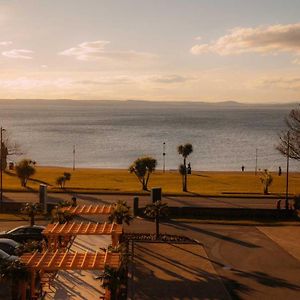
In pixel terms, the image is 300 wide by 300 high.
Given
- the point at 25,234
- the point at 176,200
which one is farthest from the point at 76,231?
the point at 176,200

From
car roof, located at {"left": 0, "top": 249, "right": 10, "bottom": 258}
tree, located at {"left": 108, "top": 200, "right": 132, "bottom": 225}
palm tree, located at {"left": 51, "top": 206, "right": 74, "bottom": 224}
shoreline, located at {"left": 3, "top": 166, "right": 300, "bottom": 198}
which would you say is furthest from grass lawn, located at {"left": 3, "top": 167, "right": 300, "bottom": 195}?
car roof, located at {"left": 0, "top": 249, "right": 10, "bottom": 258}

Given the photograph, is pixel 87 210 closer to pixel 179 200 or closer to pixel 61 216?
pixel 61 216

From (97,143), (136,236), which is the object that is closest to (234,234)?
(136,236)

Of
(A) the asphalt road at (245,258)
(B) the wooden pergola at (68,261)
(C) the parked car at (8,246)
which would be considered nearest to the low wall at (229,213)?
(A) the asphalt road at (245,258)

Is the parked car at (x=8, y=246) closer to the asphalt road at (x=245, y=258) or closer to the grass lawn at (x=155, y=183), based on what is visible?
the asphalt road at (x=245, y=258)

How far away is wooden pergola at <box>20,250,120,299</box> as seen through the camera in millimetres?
20141

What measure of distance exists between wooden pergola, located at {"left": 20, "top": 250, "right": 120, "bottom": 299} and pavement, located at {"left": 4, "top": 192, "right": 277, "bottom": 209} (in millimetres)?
22527

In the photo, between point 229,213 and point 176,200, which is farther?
point 176,200

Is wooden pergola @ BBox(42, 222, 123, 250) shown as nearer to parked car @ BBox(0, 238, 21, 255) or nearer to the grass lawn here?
parked car @ BBox(0, 238, 21, 255)

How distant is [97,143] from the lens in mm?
161000

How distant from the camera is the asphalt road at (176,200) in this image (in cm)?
4494

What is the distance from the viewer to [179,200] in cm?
4662

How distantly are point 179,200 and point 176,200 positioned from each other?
29cm

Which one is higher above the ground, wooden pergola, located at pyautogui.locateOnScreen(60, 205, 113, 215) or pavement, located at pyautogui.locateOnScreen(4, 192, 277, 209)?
wooden pergola, located at pyautogui.locateOnScreen(60, 205, 113, 215)
